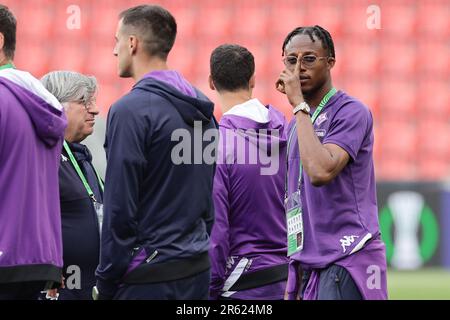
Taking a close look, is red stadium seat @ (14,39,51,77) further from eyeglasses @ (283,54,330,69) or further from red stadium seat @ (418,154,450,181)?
eyeglasses @ (283,54,330,69)

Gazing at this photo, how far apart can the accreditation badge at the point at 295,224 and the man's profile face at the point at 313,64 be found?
482 millimetres

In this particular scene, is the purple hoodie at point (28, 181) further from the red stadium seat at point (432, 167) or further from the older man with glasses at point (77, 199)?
the red stadium seat at point (432, 167)

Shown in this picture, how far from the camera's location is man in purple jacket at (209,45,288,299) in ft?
15.3

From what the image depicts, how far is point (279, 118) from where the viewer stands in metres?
4.98

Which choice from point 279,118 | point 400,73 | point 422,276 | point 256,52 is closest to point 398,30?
point 400,73

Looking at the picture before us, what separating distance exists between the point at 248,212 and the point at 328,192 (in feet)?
2.27

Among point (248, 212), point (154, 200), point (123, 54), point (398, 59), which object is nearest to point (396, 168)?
point (398, 59)

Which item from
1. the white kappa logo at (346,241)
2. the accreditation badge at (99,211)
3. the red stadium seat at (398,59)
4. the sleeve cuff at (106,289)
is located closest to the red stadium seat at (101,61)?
the red stadium seat at (398,59)

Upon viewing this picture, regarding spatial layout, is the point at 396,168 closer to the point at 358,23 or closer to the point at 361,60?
the point at 361,60

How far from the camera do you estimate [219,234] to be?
4605 mm

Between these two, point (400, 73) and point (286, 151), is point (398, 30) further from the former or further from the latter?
point (286, 151)

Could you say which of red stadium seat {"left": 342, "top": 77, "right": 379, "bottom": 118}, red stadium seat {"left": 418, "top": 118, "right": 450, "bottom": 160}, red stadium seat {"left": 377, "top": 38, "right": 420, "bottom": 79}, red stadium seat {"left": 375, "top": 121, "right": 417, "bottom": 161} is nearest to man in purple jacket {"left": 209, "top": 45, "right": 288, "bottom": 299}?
red stadium seat {"left": 375, "top": 121, "right": 417, "bottom": 161}
